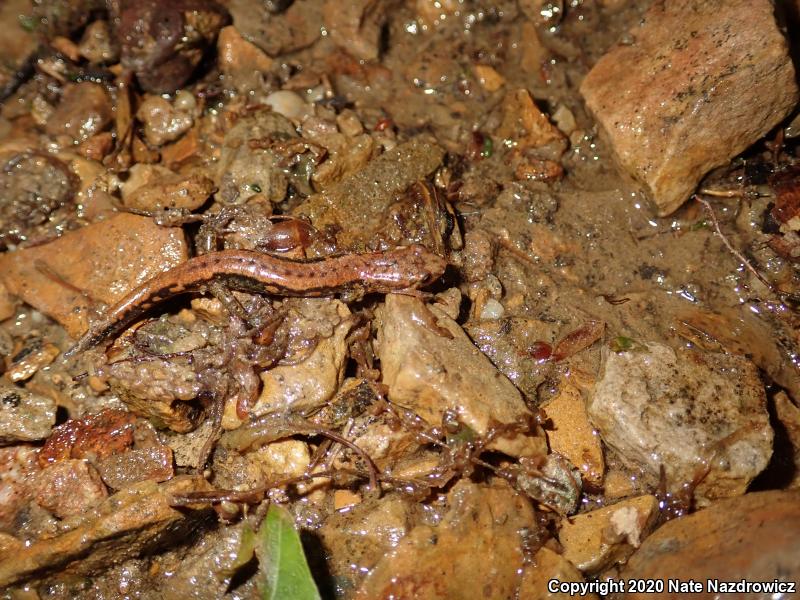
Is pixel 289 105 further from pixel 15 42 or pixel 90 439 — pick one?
pixel 90 439

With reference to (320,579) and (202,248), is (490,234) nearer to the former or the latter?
(202,248)

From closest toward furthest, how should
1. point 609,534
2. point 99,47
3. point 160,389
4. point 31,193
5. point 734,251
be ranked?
point 609,534
point 160,389
point 734,251
point 31,193
point 99,47

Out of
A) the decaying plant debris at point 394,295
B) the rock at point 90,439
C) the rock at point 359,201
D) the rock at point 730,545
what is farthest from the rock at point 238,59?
the rock at point 730,545

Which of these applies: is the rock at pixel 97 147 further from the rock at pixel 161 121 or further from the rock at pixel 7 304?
the rock at pixel 7 304

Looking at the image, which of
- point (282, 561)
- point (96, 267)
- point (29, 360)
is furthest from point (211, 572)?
point (96, 267)

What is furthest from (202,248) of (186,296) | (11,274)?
(11,274)
